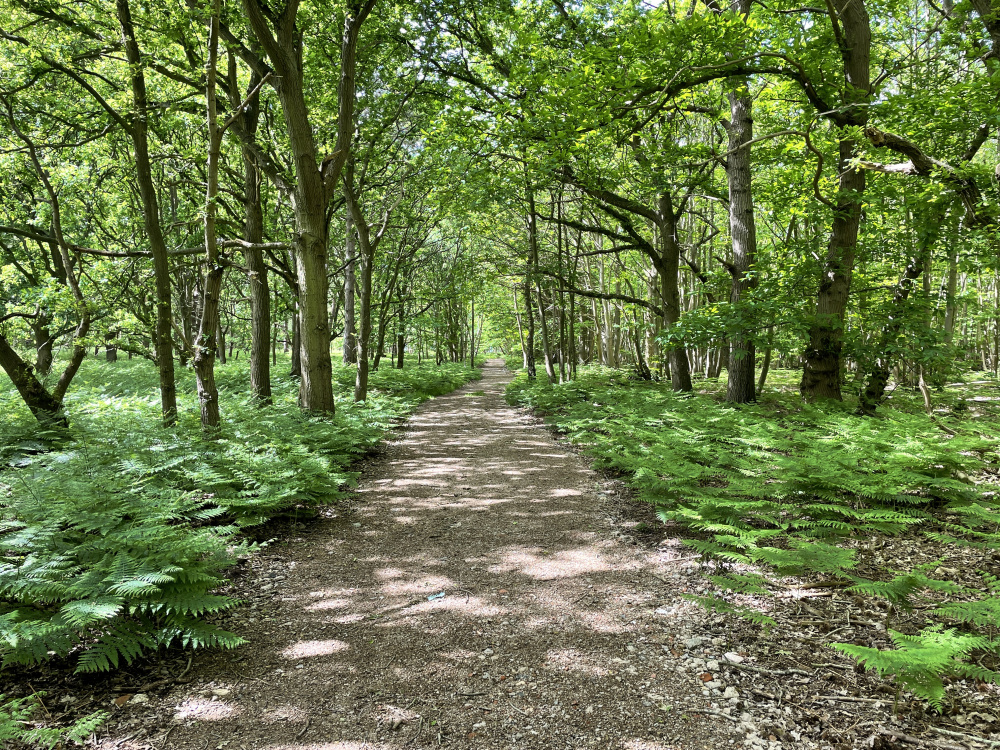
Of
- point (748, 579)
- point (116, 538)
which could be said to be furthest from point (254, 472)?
point (748, 579)

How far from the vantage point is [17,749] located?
2.15 meters

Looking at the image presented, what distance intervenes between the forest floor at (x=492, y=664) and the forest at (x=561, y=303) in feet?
0.55

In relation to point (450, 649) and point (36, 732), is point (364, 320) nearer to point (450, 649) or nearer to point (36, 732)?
point (450, 649)

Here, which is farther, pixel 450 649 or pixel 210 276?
pixel 210 276

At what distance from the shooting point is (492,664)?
3.06 meters

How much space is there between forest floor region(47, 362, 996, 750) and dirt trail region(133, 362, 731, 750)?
1 centimetres

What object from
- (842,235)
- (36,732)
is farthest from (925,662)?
(842,235)

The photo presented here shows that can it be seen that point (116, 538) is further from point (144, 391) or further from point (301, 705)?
point (144, 391)

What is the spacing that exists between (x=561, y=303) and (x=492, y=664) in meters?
12.3

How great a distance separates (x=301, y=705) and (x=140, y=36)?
1007 cm

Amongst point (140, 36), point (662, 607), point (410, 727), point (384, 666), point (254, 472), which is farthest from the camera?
point (140, 36)

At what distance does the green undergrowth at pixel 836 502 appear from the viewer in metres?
2.59

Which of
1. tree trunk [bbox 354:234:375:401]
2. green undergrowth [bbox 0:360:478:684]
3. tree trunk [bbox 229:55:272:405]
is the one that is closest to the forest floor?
green undergrowth [bbox 0:360:478:684]

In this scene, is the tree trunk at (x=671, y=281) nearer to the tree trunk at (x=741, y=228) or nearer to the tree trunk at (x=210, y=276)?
the tree trunk at (x=741, y=228)
